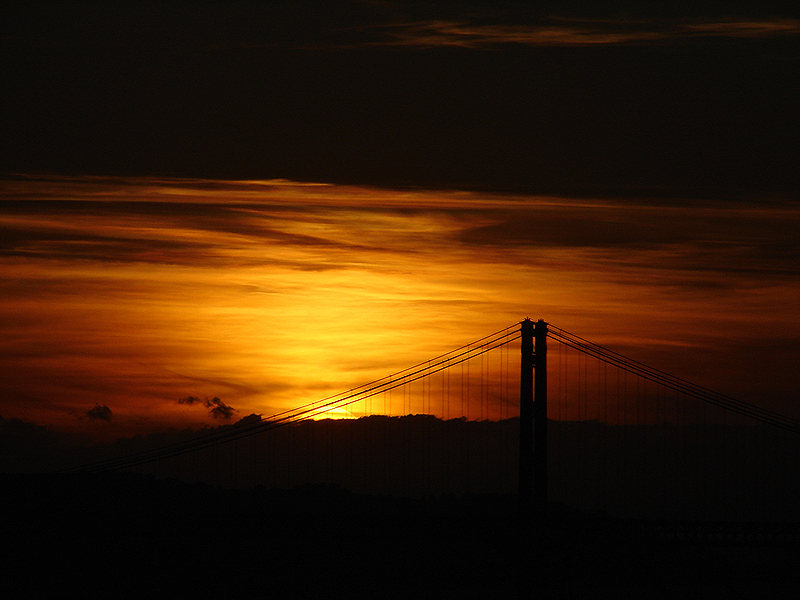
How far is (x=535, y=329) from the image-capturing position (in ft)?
175

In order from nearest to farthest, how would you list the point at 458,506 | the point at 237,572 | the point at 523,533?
1. the point at 523,533
2. the point at 237,572
3. the point at 458,506

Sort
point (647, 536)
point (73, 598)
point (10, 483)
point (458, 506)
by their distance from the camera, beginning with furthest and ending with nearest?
point (458, 506) < point (10, 483) < point (73, 598) < point (647, 536)

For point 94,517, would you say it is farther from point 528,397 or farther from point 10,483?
point 10,483

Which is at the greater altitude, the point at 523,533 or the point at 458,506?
the point at 458,506

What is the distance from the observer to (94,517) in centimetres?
5666

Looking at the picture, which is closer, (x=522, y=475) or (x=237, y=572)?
(x=522, y=475)

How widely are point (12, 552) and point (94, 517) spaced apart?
5039cm

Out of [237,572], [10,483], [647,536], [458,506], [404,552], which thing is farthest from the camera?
[458,506]

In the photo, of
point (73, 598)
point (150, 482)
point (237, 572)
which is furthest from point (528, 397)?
point (150, 482)

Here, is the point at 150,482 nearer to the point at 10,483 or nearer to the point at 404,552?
the point at 10,483

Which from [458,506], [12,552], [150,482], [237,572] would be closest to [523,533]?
[12,552]

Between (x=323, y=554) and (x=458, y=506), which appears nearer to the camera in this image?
(x=323, y=554)

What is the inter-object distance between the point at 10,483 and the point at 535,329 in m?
96.8

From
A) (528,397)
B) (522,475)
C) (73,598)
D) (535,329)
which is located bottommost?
(73,598)
